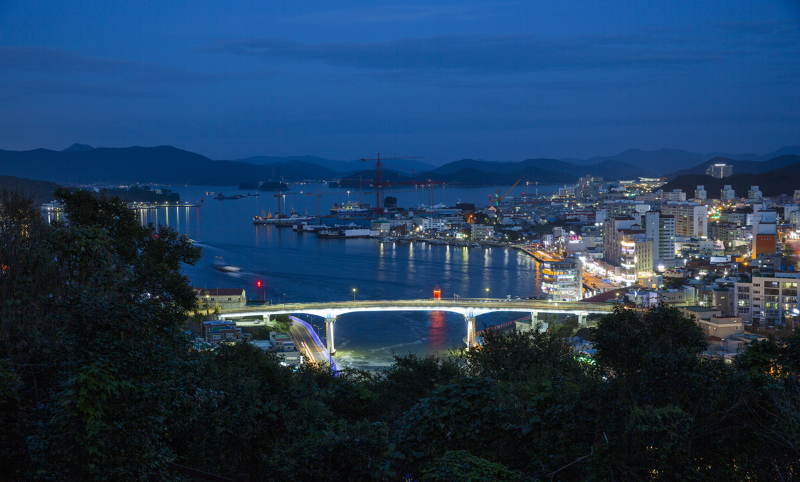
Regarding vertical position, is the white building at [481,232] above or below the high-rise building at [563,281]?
above

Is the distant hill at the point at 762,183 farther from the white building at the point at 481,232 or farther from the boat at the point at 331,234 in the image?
the boat at the point at 331,234

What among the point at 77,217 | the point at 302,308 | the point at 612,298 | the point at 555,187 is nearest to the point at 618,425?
the point at 77,217

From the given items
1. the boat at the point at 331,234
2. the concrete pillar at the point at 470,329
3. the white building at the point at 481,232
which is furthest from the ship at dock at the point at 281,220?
the concrete pillar at the point at 470,329

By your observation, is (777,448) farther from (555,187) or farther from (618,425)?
(555,187)

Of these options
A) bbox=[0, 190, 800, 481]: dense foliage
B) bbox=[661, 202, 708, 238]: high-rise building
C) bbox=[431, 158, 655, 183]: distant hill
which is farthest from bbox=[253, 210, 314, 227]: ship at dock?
bbox=[431, 158, 655, 183]: distant hill

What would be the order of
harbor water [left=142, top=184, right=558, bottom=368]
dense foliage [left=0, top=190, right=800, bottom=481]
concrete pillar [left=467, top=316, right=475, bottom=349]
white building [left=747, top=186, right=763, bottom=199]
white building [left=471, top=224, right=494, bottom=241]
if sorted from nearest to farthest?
dense foliage [left=0, top=190, right=800, bottom=481] → concrete pillar [left=467, top=316, right=475, bottom=349] → harbor water [left=142, top=184, right=558, bottom=368] → white building [left=471, top=224, right=494, bottom=241] → white building [left=747, top=186, right=763, bottom=199]

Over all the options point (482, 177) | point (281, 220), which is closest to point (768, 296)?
point (281, 220)

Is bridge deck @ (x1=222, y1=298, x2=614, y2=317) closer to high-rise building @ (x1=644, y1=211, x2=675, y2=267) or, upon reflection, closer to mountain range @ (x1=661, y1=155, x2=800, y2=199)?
high-rise building @ (x1=644, y1=211, x2=675, y2=267)
